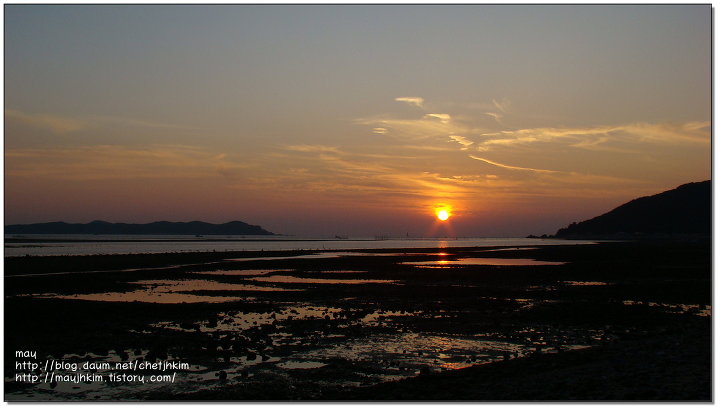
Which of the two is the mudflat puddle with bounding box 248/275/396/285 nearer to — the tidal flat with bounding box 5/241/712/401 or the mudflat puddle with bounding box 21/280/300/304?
the tidal flat with bounding box 5/241/712/401

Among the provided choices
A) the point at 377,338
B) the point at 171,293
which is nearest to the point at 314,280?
the point at 171,293

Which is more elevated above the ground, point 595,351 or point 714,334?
point 714,334

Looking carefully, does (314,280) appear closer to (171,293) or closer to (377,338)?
(171,293)

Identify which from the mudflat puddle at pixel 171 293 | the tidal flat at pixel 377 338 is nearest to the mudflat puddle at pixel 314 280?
the tidal flat at pixel 377 338

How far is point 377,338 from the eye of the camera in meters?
20.3

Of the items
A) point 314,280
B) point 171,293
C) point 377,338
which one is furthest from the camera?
point 314,280

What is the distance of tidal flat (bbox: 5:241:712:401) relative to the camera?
13.8 meters

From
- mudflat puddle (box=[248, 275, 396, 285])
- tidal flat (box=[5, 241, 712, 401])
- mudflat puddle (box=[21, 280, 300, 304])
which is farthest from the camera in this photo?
mudflat puddle (box=[248, 275, 396, 285])

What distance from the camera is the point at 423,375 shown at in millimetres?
15016

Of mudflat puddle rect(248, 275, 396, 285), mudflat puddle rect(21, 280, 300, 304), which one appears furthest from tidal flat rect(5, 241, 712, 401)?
mudflat puddle rect(248, 275, 396, 285)

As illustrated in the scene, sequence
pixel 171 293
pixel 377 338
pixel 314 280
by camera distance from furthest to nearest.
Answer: pixel 314 280 → pixel 171 293 → pixel 377 338

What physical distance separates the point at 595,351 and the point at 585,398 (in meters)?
5.44

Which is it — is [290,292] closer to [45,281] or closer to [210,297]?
[210,297]

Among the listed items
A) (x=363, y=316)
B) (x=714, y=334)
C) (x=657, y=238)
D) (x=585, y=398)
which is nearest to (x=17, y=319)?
(x=363, y=316)
